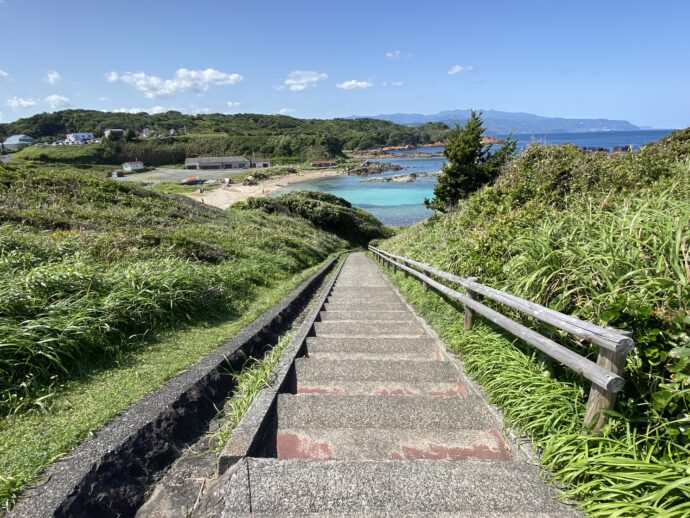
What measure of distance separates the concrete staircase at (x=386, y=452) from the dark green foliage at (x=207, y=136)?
10815 centimetres

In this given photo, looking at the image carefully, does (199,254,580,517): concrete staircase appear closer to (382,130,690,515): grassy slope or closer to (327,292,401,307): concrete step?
(382,130,690,515): grassy slope

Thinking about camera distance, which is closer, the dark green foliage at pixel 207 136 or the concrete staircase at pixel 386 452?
the concrete staircase at pixel 386 452

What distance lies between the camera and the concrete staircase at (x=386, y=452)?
1912 mm

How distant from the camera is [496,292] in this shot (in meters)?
3.50

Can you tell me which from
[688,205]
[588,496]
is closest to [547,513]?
[588,496]

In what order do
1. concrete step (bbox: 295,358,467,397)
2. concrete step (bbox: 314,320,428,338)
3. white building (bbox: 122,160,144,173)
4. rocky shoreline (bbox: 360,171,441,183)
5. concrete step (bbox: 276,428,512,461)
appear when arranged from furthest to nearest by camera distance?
white building (bbox: 122,160,144,173), rocky shoreline (bbox: 360,171,441,183), concrete step (bbox: 314,320,428,338), concrete step (bbox: 295,358,467,397), concrete step (bbox: 276,428,512,461)

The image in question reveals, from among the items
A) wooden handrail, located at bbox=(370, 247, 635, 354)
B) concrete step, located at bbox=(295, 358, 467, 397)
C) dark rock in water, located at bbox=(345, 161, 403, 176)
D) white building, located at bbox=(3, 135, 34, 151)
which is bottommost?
concrete step, located at bbox=(295, 358, 467, 397)

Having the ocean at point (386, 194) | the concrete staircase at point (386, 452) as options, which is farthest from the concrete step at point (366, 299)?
the ocean at point (386, 194)

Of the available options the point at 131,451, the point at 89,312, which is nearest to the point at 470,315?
the point at 131,451

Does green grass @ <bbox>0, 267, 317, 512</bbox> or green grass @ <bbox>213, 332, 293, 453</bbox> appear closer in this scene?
green grass @ <bbox>0, 267, 317, 512</bbox>

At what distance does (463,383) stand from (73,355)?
3.96 metres

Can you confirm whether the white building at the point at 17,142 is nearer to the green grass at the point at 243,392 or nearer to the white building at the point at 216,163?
the white building at the point at 216,163

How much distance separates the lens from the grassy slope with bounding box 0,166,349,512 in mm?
2924

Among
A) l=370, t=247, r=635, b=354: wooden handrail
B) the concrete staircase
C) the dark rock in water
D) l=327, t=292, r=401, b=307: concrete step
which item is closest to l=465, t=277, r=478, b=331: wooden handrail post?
the concrete staircase
